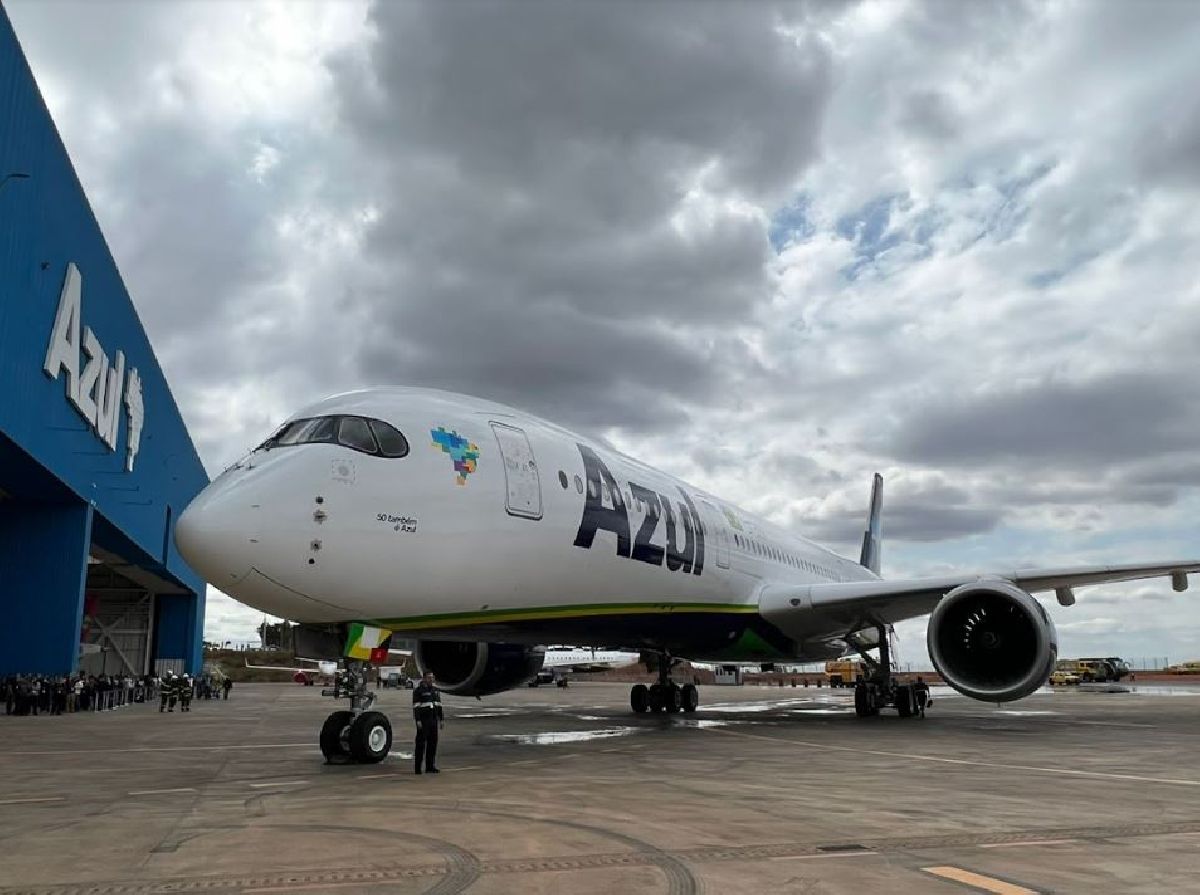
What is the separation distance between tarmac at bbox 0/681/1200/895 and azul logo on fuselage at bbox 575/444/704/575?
2858mm

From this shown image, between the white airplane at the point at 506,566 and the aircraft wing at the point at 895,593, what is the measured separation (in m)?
0.04

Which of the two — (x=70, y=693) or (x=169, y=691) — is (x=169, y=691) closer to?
(x=169, y=691)

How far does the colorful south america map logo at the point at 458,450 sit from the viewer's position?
1057 centimetres

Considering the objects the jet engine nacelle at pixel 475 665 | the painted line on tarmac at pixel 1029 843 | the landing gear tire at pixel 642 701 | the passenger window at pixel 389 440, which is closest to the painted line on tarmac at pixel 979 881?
the painted line on tarmac at pixel 1029 843

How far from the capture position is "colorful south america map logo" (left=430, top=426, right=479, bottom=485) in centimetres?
1057

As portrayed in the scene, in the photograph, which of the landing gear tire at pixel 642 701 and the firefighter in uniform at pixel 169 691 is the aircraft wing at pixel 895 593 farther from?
the firefighter in uniform at pixel 169 691

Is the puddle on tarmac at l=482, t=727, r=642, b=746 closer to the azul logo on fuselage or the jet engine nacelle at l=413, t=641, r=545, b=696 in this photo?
the jet engine nacelle at l=413, t=641, r=545, b=696

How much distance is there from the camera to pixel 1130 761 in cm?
Result: 1111

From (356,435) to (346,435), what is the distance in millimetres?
106

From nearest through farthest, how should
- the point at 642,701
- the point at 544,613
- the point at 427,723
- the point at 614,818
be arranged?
the point at 614,818 < the point at 427,723 < the point at 544,613 < the point at 642,701

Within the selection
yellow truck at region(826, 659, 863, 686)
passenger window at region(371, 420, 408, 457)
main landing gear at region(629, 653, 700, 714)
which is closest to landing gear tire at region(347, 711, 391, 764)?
passenger window at region(371, 420, 408, 457)

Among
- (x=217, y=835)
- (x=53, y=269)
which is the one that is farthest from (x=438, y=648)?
(x=53, y=269)

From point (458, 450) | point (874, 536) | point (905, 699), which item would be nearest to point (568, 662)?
point (874, 536)

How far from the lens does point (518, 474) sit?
11.5m
